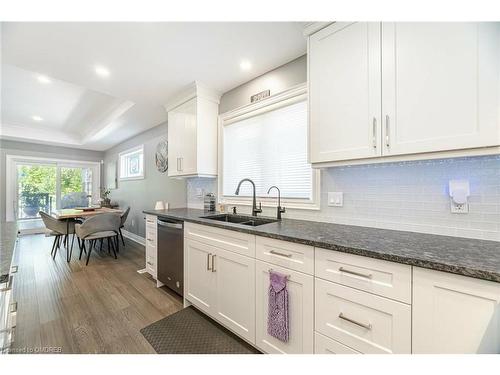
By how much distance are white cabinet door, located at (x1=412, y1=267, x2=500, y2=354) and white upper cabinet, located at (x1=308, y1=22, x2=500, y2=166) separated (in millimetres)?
641

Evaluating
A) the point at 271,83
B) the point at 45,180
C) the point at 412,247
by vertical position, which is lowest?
the point at 412,247

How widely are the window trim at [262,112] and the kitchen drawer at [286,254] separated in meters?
0.64

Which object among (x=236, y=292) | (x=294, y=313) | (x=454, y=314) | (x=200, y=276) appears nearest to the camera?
A: (x=454, y=314)

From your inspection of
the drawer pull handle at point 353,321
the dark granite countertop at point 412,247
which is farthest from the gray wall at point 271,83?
the drawer pull handle at point 353,321

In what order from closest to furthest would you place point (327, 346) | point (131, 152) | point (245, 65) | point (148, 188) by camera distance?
point (327, 346), point (245, 65), point (148, 188), point (131, 152)

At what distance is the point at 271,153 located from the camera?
227 centimetres

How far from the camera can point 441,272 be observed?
2.74 ft

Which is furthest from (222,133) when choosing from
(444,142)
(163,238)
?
(444,142)

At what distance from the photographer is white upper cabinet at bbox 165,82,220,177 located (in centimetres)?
254

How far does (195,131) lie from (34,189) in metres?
5.80

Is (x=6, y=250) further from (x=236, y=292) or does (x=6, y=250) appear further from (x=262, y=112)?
(x=262, y=112)

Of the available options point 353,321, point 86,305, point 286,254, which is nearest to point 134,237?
point 86,305

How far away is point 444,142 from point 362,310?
95 centimetres

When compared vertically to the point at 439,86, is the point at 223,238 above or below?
below
